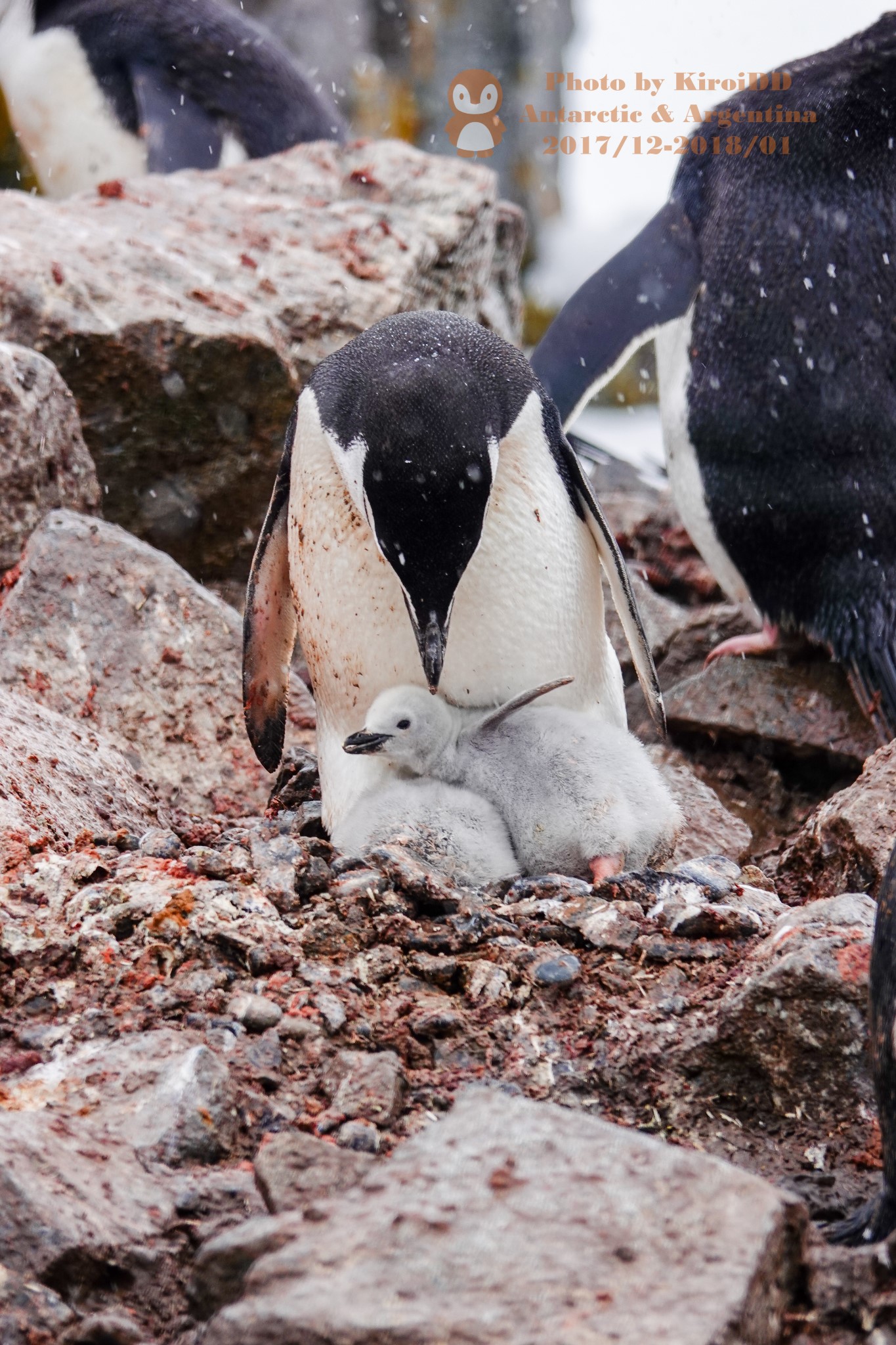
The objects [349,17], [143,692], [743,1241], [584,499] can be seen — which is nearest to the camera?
[743,1241]

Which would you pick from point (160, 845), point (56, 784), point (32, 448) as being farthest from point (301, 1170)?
point (32, 448)

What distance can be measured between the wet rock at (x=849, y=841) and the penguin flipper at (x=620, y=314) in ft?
6.86

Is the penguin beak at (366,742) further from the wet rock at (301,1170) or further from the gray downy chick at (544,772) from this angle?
the wet rock at (301,1170)

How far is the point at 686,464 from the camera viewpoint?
509cm

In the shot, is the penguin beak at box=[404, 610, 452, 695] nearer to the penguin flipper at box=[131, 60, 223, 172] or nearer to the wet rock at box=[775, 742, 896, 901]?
the wet rock at box=[775, 742, 896, 901]

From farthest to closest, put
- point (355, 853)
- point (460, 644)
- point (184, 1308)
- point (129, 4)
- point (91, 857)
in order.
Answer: point (129, 4), point (460, 644), point (355, 853), point (91, 857), point (184, 1308)

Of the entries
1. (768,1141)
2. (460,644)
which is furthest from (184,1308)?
(460,644)

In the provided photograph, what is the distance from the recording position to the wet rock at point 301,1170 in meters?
1.62

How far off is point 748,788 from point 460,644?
1787 mm

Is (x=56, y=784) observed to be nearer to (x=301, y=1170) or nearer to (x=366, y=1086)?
(x=366, y=1086)

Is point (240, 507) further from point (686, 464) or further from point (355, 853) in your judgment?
point (355, 853)

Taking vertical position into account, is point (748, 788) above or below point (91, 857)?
below

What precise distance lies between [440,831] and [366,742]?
0.24m

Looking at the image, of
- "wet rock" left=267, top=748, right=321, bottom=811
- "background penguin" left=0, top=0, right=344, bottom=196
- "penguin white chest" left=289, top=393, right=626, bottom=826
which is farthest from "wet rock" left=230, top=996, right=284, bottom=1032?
"background penguin" left=0, top=0, right=344, bottom=196
